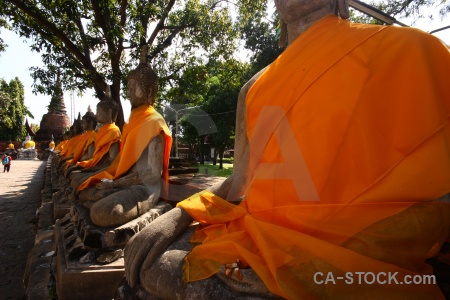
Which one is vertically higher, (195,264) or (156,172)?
(156,172)

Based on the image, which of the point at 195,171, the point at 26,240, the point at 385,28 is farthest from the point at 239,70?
the point at 385,28

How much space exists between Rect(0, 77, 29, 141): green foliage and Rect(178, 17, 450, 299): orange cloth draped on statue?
38568mm

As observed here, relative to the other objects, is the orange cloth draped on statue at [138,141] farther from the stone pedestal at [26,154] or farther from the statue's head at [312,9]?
the stone pedestal at [26,154]

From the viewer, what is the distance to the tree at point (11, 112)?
109 ft

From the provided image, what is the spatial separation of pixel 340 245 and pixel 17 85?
48.1 meters

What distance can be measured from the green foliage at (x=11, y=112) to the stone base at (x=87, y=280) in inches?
1465

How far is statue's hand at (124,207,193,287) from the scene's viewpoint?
1499 millimetres

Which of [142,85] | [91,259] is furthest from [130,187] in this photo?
[142,85]

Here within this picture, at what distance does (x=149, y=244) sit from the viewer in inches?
60.0

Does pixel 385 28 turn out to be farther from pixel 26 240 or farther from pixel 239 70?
pixel 239 70

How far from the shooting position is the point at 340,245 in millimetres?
1135

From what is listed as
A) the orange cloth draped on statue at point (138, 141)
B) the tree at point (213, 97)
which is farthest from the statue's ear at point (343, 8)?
the tree at point (213, 97)

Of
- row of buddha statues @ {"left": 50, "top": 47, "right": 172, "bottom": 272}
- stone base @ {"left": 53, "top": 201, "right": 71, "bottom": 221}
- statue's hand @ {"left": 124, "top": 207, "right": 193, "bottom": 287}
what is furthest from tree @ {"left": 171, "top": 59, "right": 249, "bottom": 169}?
statue's hand @ {"left": 124, "top": 207, "right": 193, "bottom": 287}

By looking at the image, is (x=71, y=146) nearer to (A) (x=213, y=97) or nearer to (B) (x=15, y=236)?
(B) (x=15, y=236)
